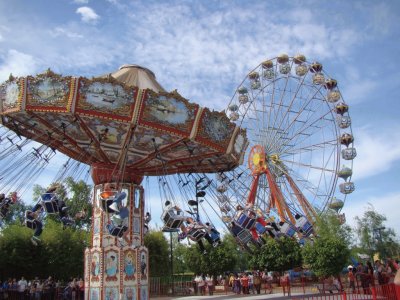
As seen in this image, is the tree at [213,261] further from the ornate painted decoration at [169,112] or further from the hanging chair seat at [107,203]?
the hanging chair seat at [107,203]

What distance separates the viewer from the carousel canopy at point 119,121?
36.0ft

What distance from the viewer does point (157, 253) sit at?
1143 inches

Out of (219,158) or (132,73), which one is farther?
(219,158)

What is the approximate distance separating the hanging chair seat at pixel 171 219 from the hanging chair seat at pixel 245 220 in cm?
233

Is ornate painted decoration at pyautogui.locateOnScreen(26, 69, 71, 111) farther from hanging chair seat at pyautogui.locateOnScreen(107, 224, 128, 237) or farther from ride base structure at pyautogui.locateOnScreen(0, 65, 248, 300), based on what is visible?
hanging chair seat at pyautogui.locateOnScreen(107, 224, 128, 237)

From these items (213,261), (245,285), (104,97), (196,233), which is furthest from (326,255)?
(104,97)

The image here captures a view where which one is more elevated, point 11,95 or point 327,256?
point 11,95

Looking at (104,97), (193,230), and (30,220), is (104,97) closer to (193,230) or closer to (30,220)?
(30,220)

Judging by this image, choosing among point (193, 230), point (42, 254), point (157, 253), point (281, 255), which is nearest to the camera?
point (193, 230)

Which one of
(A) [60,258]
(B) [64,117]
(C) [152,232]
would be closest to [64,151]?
(B) [64,117]

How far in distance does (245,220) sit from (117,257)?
4183mm

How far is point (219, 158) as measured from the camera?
14.9m

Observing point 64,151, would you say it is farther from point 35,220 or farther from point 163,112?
point 163,112

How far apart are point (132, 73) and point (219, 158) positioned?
411 centimetres
